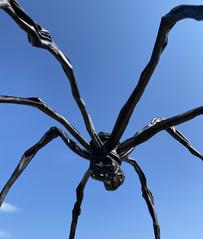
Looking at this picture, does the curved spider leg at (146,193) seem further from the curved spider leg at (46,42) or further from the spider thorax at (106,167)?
the curved spider leg at (46,42)

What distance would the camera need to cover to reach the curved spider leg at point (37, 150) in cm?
702

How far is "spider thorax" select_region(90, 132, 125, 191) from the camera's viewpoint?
682 cm

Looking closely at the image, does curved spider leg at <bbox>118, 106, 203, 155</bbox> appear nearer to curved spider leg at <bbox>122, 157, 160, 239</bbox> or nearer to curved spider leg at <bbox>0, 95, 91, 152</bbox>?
curved spider leg at <bbox>0, 95, 91, 152</bbox>

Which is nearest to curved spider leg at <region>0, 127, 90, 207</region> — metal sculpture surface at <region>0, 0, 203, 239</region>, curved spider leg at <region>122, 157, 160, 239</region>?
metal sculpture surface at <region>0, 0, 203, 239</region>

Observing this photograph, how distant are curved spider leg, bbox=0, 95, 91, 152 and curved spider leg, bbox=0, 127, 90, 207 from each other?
0.21 meters

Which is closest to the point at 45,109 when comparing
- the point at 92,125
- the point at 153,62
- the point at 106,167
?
the point at 92,125

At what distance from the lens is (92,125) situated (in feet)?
23.2

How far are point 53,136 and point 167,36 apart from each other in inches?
122

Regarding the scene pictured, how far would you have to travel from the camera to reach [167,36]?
6000 mm

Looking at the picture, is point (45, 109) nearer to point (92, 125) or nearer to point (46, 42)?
point (92, 125)

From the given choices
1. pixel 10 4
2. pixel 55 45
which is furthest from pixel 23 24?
pixel 55 45

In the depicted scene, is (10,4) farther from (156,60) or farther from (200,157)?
(200,157)

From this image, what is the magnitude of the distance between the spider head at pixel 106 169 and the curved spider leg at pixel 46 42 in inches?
12.7

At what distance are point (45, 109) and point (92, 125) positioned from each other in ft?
2.92
